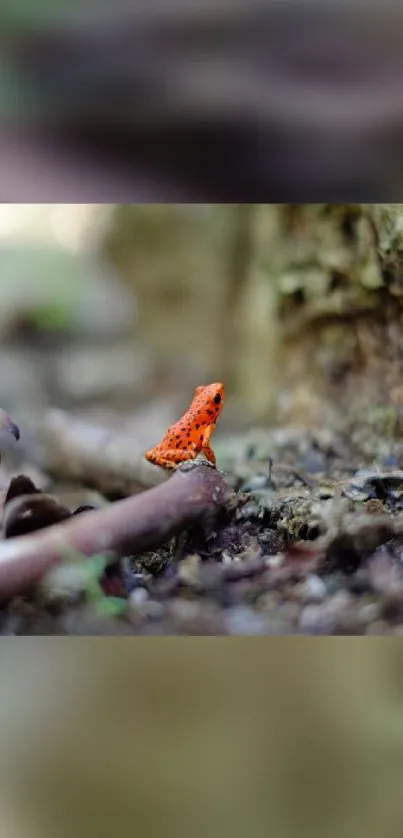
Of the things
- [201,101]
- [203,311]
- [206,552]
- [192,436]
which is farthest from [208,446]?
[203,311]

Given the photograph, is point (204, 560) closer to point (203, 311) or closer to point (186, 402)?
point (186, 402)

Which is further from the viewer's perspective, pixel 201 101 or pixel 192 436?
pixel 192 436

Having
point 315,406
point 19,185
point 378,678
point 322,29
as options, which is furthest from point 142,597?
point 315,406

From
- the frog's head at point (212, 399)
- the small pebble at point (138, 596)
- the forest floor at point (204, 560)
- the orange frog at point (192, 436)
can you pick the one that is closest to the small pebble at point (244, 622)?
the forest floor at point (204, 560)

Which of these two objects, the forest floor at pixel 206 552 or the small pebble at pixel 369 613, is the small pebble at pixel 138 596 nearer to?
the forest floor at pixel 206 552

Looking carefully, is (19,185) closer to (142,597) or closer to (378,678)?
(142,597)

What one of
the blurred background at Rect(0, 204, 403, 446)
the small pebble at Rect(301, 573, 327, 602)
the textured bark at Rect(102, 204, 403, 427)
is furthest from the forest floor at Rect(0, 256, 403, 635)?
the textured bark at Rect(102, 204, 403, 427)

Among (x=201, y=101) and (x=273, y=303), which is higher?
(x=273, y=303)
